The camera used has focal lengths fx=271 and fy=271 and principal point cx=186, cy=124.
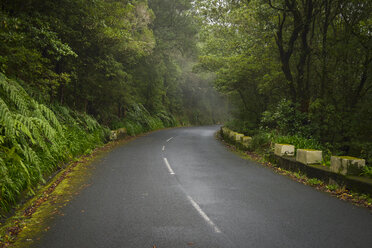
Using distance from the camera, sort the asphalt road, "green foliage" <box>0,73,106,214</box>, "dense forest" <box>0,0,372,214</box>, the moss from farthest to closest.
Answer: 1. "dense forest" <box>0,0,372,214</box>
2. "green foliage" <box>0,73,106,214</box>
3. the moss
4. the asphalt road

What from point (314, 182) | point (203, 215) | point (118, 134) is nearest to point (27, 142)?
point (203, 215)

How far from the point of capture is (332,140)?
14.0m

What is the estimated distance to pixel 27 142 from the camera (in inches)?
326

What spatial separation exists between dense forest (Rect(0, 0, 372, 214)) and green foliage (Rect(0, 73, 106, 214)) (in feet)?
0.11

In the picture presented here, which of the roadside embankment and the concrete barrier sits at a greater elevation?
the concrete barrier

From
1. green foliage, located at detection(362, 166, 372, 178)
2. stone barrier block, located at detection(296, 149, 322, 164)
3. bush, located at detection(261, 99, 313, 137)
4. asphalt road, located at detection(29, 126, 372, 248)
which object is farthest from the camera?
bush, located at detection(261, 99, 313, 137)

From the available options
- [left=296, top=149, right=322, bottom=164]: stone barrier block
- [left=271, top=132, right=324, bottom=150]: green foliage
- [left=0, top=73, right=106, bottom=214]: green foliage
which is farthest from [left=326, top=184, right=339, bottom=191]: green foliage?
[left=0, top=73, right=106, bottom=214]: green foliage

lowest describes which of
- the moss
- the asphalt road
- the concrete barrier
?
the asphalt road

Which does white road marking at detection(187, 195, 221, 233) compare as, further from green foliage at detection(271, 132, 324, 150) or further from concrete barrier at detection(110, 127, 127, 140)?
concrete barrier at detection(110, 127, 127, 140)

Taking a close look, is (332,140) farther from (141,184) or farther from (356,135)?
(141,184)

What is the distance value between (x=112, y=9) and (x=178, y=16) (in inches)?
711

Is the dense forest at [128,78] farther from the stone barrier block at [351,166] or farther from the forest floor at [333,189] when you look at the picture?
the stone barrier block at [351,166]

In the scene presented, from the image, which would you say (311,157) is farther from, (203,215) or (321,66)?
(321,66)

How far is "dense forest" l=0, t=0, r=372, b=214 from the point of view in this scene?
306 inches
